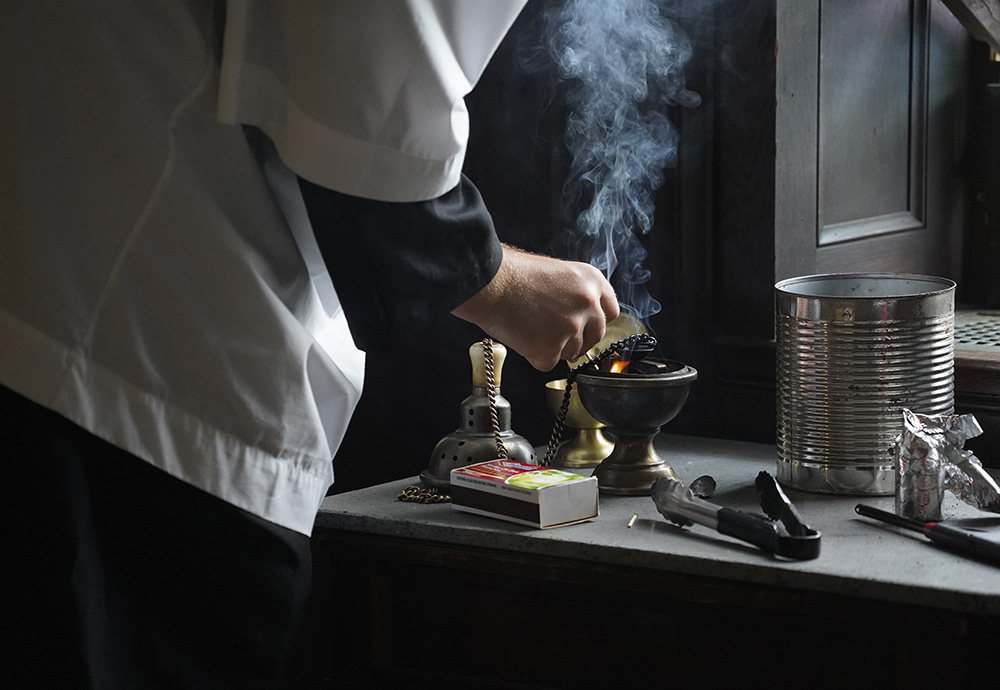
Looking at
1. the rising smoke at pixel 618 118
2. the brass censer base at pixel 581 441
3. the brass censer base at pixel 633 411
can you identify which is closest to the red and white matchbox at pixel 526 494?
the brass censer base at pixel 633 411

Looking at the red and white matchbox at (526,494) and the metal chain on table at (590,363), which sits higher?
the metal chain on table at (590,363)

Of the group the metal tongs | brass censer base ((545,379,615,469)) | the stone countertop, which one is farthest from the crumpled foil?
brass censer base ((545,379,615,469))

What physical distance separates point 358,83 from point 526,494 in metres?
0.53

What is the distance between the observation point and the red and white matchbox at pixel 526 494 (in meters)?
1.25

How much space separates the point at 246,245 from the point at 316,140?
0.12 meters

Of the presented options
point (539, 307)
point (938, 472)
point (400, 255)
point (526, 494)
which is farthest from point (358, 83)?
point (938, 472)

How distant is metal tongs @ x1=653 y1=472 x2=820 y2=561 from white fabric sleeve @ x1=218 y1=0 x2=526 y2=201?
479 millimetres

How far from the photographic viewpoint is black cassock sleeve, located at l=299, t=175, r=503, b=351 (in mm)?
963

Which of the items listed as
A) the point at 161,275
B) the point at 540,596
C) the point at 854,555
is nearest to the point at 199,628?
the point at 161,275

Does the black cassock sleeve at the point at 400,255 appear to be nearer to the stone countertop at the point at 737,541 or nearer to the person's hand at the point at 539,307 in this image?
the person's hand at the point at 539,307

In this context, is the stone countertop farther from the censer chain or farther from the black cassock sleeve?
the black cassock sleeve

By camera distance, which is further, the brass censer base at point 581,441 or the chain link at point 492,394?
the brass censer base at point 581,441

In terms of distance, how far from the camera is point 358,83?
0.89 meters

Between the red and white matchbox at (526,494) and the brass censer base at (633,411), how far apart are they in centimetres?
12
